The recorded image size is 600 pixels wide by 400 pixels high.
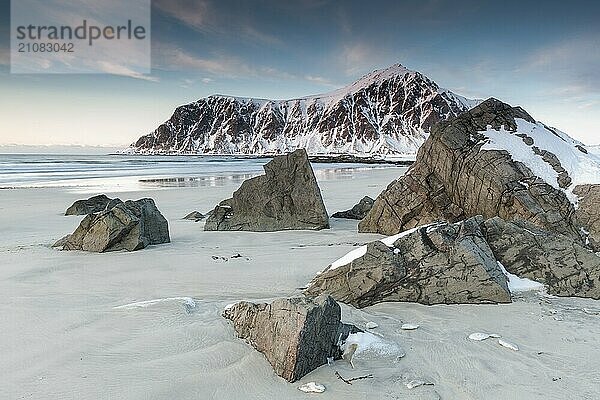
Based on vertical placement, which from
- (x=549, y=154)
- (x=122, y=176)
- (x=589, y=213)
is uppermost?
(x=549, y=154)

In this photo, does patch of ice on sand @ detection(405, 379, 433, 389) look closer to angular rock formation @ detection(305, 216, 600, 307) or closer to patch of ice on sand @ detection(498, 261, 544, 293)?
angular rock formation @ detection(305, 216, 600, 307)

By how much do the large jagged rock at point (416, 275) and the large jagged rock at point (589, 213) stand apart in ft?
13.2

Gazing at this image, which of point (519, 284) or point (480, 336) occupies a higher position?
point (519, 284)

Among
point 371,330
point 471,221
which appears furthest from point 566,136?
point 371,330

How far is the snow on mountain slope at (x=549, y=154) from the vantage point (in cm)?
895

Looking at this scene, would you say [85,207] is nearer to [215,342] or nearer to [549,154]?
[215,342]

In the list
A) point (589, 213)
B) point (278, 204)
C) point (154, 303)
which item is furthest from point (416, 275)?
point (278, 204)

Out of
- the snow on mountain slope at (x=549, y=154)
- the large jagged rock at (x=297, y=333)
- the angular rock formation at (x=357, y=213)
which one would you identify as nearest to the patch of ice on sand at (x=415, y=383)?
the large jagged rock at (x=297, y=333)

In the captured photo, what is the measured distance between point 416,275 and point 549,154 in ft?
20.4

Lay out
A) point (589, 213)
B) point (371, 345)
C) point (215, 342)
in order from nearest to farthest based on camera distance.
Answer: point (371, 345), point (215, 342), point (589, 213)

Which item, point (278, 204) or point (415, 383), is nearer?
point (415, 383)

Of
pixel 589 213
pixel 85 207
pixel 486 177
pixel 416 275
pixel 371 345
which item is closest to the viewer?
pixel 371 345

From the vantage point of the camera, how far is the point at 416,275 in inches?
199

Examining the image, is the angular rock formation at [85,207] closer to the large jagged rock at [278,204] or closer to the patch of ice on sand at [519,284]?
the large jagged rock at [278,204]
